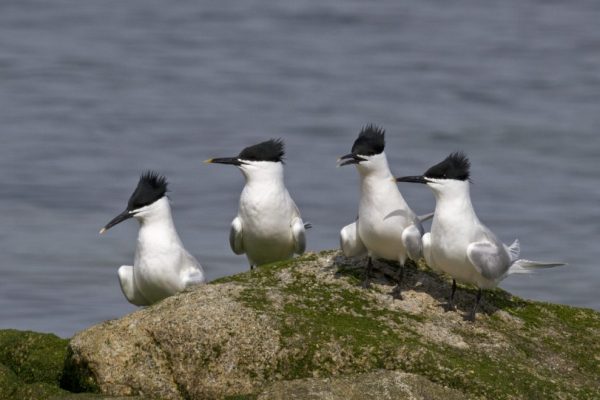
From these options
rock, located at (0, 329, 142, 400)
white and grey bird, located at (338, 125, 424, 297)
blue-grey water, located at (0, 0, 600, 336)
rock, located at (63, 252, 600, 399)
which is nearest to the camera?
rock, located at (63, 252, 600, 399)

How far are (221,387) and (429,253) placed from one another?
1.71 m

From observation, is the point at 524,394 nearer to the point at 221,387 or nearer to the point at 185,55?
the point at 221,387

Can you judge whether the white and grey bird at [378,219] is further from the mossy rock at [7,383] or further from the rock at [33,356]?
the mossy rock at [7,383]

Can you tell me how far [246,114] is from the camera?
19.9 metres

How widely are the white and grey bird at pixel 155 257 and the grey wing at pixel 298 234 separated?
101cm

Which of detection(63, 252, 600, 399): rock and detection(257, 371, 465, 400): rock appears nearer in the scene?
detection(257, 371, 465, 400): rock

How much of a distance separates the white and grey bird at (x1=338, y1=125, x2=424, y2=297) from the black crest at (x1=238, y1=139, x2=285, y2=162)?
1.51 meters

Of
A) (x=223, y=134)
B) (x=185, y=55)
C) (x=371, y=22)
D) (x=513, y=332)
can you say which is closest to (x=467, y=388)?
(x=513, y=332)

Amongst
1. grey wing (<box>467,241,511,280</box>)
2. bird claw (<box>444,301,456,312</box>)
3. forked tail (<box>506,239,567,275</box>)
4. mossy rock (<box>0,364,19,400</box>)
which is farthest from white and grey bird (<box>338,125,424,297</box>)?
mossy rock (<box>0,364,19,400</box>)

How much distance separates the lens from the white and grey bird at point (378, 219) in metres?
8.13

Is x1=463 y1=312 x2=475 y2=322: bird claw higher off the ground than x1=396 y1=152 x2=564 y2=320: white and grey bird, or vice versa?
x1=396 y1=152 x2=564 y2=320: white and grey bird

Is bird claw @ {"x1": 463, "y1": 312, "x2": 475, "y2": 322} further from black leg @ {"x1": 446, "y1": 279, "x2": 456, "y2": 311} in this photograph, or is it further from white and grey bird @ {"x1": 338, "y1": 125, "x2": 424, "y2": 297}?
white and grey bird @ {"x1": 338, "y1": 125, "x2": 424, "y2": 297}

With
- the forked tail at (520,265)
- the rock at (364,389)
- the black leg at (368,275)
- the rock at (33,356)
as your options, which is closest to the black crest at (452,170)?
the forked tail at (520,265)

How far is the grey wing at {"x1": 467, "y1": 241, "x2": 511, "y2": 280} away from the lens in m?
7.75
